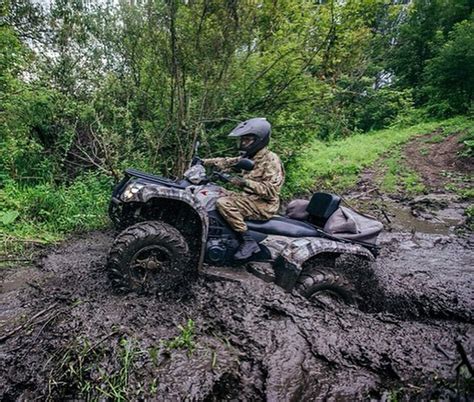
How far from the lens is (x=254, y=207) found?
4035 millimetres

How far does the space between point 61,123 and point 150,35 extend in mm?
2252

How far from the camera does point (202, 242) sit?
3686mm

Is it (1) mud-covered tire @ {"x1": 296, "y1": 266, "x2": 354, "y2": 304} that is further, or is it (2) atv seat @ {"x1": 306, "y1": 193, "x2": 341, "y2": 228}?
(2) atv seat @ {"x1": 306, "y1": 193, "x2": 341, "y2": 228}

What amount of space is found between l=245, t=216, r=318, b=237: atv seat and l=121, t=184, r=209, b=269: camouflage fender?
1.89 ft

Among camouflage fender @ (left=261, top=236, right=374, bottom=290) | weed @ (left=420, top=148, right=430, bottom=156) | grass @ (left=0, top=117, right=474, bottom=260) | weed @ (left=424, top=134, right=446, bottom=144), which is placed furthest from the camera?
weed @ (left=424, top=134, right=446, bottom=144)

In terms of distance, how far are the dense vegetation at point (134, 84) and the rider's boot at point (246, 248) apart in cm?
309

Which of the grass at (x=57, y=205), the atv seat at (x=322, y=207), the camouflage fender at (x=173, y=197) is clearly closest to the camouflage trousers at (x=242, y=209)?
the camouflage fender at (x=173, y=197)

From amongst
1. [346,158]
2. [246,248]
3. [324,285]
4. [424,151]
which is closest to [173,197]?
[246,248]

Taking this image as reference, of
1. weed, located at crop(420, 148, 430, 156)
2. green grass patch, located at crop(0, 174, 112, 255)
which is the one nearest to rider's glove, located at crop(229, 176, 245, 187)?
green grass patch, located at crop(0, 174, 112, 255)

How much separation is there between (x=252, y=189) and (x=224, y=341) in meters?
1.62

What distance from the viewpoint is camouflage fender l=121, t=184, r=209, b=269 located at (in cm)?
347

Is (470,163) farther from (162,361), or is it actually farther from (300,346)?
(162,361)

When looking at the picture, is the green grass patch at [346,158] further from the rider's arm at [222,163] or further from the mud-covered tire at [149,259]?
the mud-covered tire at [149,259]

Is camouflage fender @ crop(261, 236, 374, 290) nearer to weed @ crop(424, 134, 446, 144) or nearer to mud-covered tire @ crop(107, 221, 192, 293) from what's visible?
mud-covered tire @ crop(107, 221, 192, 293)
